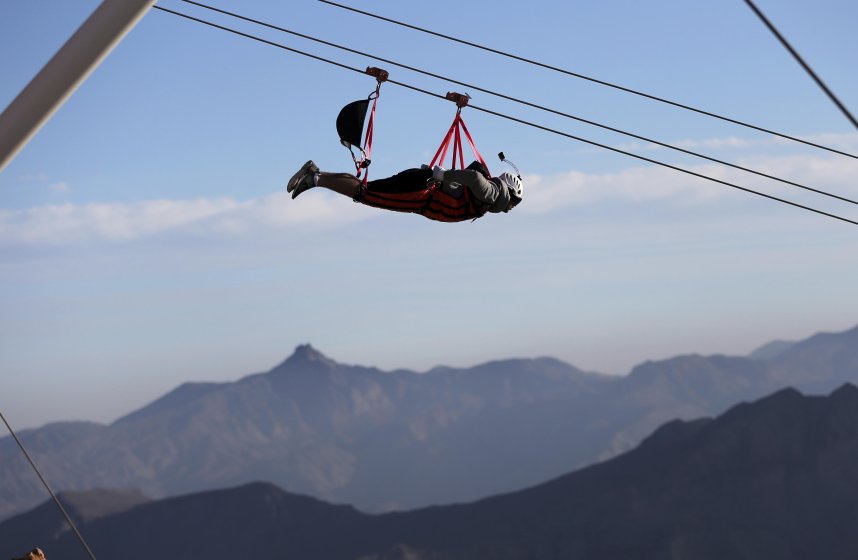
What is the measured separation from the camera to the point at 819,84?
1343 centimetres

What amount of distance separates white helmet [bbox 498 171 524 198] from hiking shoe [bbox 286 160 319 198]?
4.42m

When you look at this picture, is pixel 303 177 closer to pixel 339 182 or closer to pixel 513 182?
pixel 339 182

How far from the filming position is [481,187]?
23453mm

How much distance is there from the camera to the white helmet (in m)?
24.5

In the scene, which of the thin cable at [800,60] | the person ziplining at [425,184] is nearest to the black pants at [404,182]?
the person ziplining at [425,184]

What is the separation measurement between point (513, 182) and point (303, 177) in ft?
16.5

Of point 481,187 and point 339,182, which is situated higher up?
point 481,187

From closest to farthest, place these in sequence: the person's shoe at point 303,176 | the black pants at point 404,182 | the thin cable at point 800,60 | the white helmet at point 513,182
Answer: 1. the thin cable at point 800,60
2. the person's shoe at point 303,176
3. the black pants at point 404,182
4. the white helmet at point 513,182

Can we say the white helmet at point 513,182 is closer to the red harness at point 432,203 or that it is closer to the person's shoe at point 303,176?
the red harness at point 432,203

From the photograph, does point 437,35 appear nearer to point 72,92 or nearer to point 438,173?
point 438,173

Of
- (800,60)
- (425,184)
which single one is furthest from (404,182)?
(800,60)

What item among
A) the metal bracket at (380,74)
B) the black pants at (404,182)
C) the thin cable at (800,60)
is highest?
the metal bracket at (380,74)

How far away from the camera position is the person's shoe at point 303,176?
22031 millimetres

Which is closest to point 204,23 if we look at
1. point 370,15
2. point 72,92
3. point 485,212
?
point 370,15
